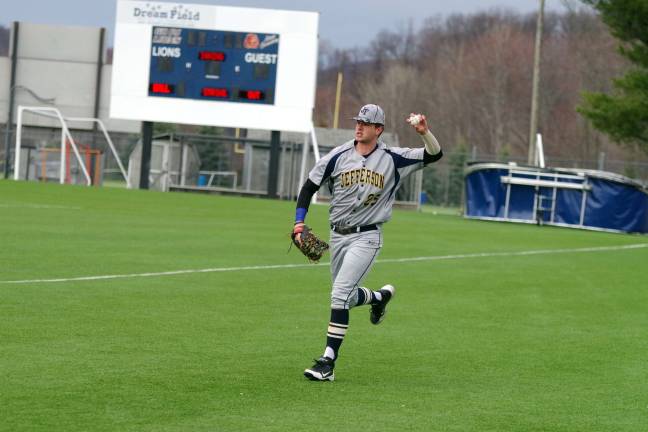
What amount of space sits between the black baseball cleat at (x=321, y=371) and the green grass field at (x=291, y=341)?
0.10 metres

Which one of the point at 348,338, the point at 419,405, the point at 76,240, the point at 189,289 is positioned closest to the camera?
Result: the point at 419,405

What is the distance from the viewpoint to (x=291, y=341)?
11164 millimetres

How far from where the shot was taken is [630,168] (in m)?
54.3

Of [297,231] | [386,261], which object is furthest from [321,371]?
[386,261]

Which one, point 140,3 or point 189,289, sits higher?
point 140,3

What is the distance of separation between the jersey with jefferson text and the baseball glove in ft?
0.74

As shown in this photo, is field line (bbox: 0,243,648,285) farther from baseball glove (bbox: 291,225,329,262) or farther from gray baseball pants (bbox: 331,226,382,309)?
gray baseball pants (bbox: 331,226,382,309)

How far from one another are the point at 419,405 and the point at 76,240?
A: 45.6 ft

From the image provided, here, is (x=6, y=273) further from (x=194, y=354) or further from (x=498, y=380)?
(x=498, y=380)

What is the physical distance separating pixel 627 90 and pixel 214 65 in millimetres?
13789

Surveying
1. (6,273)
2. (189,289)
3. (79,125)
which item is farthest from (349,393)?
(79,125)

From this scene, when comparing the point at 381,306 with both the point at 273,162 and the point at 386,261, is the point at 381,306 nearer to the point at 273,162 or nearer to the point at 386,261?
the point at 386,261

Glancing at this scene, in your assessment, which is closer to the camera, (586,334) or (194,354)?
(194,354)

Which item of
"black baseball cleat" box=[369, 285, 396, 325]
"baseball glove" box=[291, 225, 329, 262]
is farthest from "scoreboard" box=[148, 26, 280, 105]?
"baseball glove" box=[291, 225, 329, 262]
